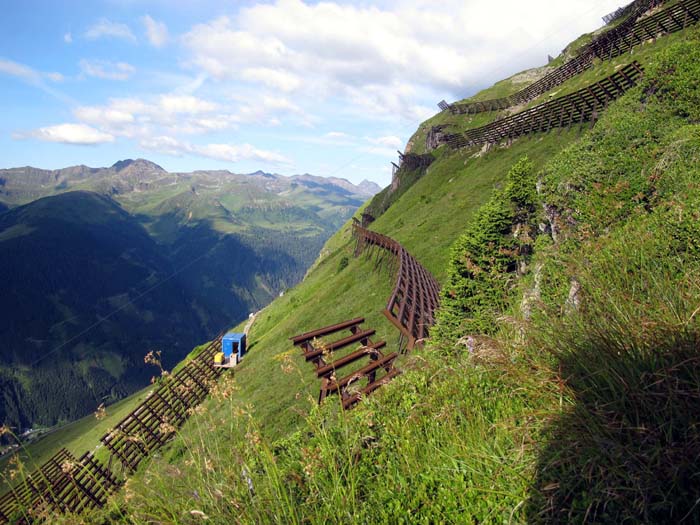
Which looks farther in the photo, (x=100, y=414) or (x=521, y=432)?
(x=100, y=414)

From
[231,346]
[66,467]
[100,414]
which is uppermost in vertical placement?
[100,414]

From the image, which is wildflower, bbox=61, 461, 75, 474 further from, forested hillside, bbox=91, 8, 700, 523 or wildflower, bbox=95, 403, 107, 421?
forested hillside, bbox=91, 8, 700, 523

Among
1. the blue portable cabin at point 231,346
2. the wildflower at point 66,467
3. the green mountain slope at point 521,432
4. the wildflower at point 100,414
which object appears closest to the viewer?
the green mountain slope at point 521,432

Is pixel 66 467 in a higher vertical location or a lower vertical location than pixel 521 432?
higher

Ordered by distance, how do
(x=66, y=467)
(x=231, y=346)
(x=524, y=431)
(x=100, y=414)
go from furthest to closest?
(x=231, y=346) → (x=100, y=414) → (x=66, y=467) → (x=524, y=431)

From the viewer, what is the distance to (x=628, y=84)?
26203mm

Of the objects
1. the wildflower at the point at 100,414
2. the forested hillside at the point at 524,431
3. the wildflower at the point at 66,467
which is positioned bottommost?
the forested hillside at the point at 524,431

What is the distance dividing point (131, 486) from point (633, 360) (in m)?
5.54

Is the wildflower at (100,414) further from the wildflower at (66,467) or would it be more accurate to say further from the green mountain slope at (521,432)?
the green mountain slope at (521,432)

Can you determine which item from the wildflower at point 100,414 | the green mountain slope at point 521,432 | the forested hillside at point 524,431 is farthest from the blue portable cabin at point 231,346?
the wildflower at point 100,414

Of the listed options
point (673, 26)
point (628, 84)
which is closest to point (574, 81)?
point (673, 26)

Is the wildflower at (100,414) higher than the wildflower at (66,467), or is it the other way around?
the wildflower at (100,414)

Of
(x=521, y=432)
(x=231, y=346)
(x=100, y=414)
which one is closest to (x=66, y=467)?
(x=100, y=414)

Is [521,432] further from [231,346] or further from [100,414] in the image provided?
[231,346]
